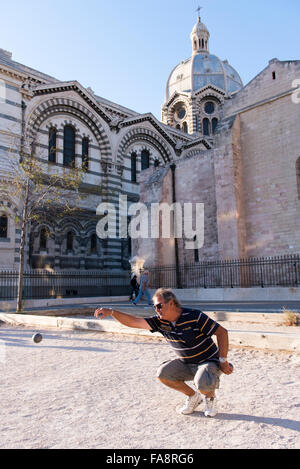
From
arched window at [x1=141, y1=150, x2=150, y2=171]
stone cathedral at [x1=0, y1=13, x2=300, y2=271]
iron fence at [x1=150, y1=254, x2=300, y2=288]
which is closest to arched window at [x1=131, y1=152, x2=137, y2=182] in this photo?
stone cathedral at [x1=0, y1=13, x2=300, y2=271]

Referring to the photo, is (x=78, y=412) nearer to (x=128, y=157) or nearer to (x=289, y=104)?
(x=289, y=104)

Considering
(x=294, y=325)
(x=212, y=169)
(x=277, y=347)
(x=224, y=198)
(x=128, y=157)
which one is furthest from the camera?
(x=128, y=157)

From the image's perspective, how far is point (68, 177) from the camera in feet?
40.4

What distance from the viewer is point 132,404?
3.14m

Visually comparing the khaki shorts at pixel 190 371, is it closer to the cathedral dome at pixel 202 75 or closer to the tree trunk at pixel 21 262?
the tree trunk at pixel 21 262

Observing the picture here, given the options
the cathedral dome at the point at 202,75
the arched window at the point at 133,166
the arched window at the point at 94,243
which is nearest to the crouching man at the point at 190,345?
the arched window at the point at 94,243

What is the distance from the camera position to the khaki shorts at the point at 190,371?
2.81m

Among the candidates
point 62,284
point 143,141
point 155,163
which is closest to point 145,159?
point 155,163

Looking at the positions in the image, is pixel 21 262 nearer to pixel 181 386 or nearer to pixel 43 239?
pixel 43 239

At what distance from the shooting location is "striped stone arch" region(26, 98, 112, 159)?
19656 mm

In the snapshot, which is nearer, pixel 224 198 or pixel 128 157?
pixel 224 198

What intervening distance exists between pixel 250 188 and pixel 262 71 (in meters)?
5.02
